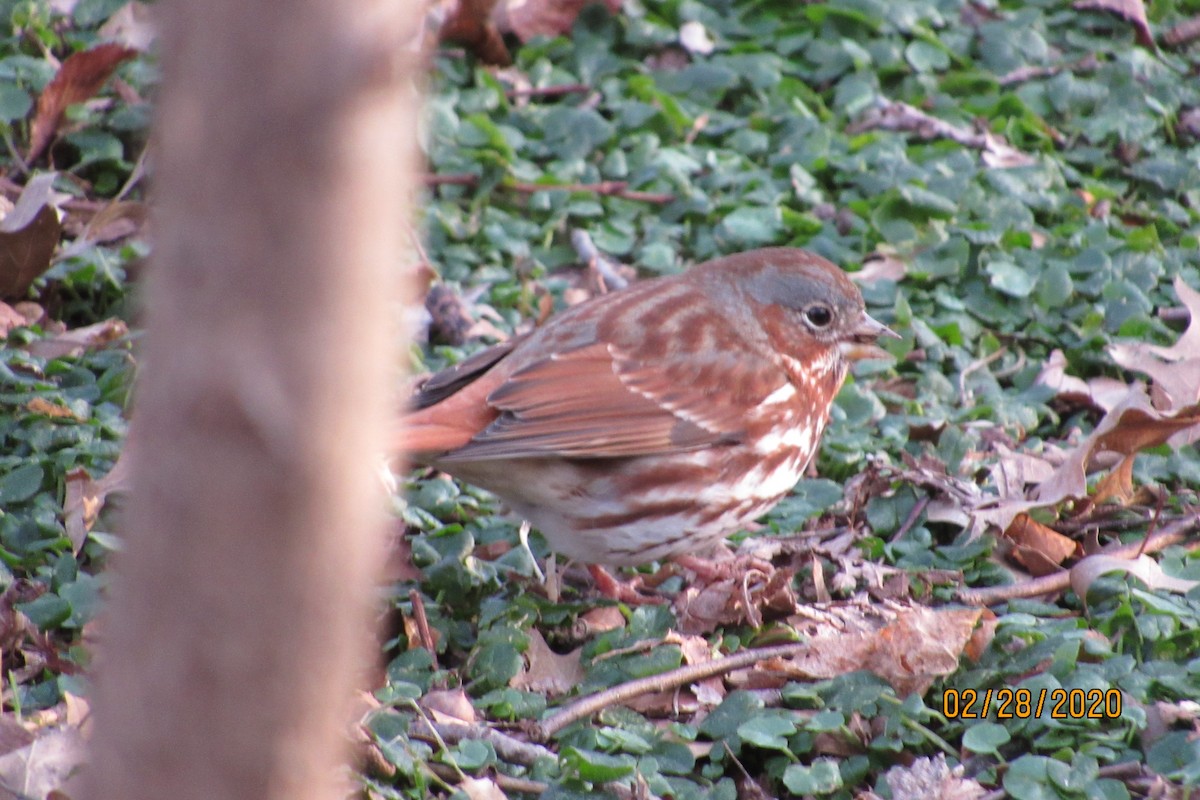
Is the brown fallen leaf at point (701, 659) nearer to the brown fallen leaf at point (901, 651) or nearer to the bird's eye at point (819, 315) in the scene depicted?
the brown fallen leaf at point (901, 651)

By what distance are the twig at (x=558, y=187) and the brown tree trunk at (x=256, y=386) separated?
4.49 metres

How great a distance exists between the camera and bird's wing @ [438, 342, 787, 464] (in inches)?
161

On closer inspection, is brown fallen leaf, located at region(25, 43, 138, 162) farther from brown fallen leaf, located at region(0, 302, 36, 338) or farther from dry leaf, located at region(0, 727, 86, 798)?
dry leaf, located at region(0, 727, 86, 798)

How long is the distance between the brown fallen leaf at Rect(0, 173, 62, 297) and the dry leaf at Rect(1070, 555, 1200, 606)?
141 inches

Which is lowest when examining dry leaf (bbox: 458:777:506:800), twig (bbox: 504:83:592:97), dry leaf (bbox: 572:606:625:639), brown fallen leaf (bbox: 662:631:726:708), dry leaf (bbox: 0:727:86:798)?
dry leaf (bbox: 572:606:625:639)

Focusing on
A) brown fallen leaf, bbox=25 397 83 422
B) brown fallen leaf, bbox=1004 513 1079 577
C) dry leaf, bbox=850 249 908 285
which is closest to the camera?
brown fallen leaf, bbox=1004 513 1079 577

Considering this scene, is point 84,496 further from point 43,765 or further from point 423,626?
point 43,765

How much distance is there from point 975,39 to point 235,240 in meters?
6.27

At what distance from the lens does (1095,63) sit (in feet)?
22.5

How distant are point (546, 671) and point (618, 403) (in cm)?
88

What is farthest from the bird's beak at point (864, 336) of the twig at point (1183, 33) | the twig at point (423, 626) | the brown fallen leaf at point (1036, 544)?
the twig at point (1183, 33)
